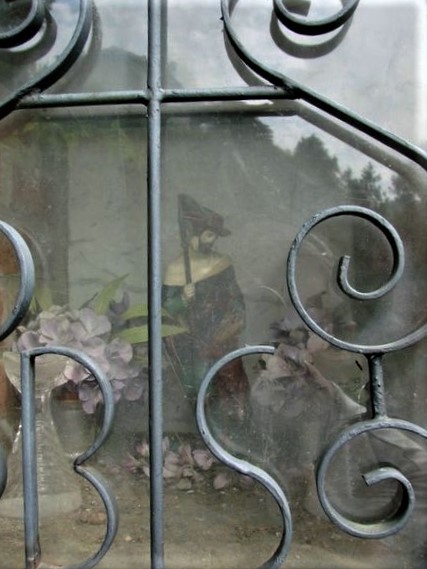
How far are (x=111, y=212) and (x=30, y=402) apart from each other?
226 millimetres

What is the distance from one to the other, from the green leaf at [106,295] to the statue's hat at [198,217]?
0.10 meters

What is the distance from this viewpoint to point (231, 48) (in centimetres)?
64

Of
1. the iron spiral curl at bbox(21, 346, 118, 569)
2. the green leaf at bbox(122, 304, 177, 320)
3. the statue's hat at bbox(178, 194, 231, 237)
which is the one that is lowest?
the iron spiral curl at bbox(21, 346, 118, 569)

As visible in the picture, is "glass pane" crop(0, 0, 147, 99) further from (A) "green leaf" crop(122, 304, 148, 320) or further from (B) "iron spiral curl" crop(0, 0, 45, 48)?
(A) "green leaf" crop(122, 304, 148, 320)

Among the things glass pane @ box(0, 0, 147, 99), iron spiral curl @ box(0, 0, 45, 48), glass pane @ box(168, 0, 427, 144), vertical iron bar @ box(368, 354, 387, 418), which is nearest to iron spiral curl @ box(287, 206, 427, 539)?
vertical iron bar @ box(368, 354, 387, 418)

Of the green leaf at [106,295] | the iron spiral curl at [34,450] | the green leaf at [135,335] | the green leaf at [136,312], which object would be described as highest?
the green leaf at [106,295]

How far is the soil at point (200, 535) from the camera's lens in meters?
0.61

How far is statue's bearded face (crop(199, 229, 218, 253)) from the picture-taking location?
0.64 metres

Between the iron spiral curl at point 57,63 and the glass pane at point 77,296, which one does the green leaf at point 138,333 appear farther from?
the iron spiral curl at point 57,63

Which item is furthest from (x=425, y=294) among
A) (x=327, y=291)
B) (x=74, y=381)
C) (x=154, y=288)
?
(x=74, y=381)

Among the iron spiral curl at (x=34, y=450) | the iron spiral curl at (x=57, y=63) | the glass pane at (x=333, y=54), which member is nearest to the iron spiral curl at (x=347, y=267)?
the glass pane at (x=333, y=54)

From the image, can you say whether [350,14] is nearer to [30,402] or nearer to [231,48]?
[231,48]

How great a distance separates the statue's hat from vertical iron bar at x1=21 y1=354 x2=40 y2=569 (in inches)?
9.0

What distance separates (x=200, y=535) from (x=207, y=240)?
1.07ft
